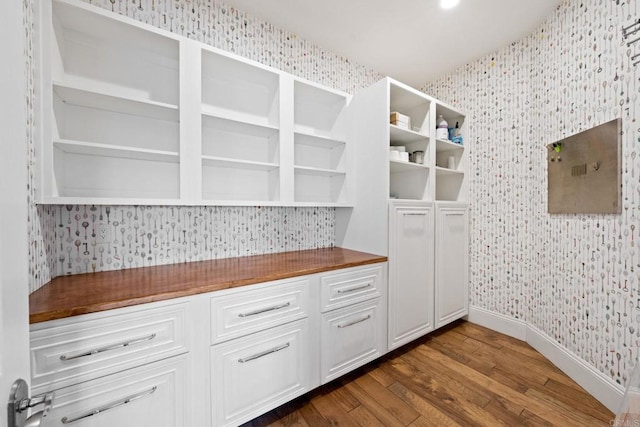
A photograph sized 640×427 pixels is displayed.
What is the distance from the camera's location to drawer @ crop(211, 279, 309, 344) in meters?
1.26

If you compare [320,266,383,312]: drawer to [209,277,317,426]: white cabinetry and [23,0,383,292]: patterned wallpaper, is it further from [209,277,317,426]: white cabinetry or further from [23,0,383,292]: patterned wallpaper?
[23,0,383,292]: patterned wallpaper

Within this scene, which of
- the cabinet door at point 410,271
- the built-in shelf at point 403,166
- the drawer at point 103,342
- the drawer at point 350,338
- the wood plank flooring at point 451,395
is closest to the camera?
the drawer at point 103,342

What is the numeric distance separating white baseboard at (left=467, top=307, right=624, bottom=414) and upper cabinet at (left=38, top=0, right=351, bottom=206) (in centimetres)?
224

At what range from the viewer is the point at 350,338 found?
1740 millimetres

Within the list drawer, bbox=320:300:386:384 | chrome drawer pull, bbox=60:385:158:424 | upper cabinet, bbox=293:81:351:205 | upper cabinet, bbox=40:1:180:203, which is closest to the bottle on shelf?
upper cabinet, bbox=293:81:351:205

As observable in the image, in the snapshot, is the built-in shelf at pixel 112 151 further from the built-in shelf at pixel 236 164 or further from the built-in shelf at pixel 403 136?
the built-in shelf at pixel 403 136

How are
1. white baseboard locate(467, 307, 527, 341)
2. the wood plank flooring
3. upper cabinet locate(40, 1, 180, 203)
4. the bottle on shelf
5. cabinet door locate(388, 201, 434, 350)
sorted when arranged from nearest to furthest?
1. upper cabinet locate(40, 1, 180, 203)
2. the wood plank flooring
3. cabinet door locate(388, 201, 434, 350)
4. white baseboard locate(467, 307, 527, 341)
5. the bottle on shelf

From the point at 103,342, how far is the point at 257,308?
→ 627 millimetres

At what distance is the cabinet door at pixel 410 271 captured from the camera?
1982 mm

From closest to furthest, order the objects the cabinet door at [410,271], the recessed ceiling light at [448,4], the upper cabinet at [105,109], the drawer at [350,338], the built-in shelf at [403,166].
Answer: the upper cabinet at [105,109]
the drawer at [350,338]
the recessed ceiling light at [448,4]
the cabinet door at [410,271]
the built-in shelf at [403,166]

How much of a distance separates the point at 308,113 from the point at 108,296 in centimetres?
186

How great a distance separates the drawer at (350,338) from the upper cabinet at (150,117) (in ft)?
2.91

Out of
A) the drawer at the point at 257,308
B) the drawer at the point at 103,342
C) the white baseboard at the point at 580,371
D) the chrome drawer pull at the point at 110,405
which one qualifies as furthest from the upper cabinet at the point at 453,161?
the chrome drawer pull at the point at 110,405

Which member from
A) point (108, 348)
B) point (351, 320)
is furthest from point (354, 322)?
point (108, 348)
